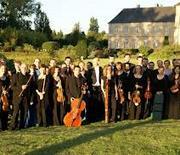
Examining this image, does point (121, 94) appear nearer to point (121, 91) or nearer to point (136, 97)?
point (121, 91)

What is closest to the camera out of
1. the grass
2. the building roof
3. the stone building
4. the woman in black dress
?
the grass

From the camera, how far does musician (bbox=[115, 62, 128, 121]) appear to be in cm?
1545

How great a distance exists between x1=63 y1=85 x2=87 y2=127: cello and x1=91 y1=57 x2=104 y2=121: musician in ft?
4.31

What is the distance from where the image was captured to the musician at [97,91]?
623 inches

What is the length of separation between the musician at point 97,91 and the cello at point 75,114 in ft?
4.31

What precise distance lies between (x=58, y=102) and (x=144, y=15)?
88.3 metres

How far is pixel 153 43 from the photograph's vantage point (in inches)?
3880

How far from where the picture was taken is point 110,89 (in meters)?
15.3

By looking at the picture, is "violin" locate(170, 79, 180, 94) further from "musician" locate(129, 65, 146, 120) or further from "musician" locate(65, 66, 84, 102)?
"musician" locate(65, 66, 84, 102)

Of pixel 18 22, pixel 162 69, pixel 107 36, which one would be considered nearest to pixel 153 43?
pixel 107 36

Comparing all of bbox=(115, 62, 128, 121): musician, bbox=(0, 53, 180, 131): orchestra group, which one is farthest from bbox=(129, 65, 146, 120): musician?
bbox=(115, 62, 128, 121): musician

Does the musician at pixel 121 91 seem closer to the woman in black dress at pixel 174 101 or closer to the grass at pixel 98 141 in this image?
the woman in black dress at pixel 174 101

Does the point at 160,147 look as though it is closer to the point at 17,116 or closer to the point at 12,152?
the point at 12,152

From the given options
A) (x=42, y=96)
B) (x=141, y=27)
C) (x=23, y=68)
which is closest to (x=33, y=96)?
(x=42, y=96)
